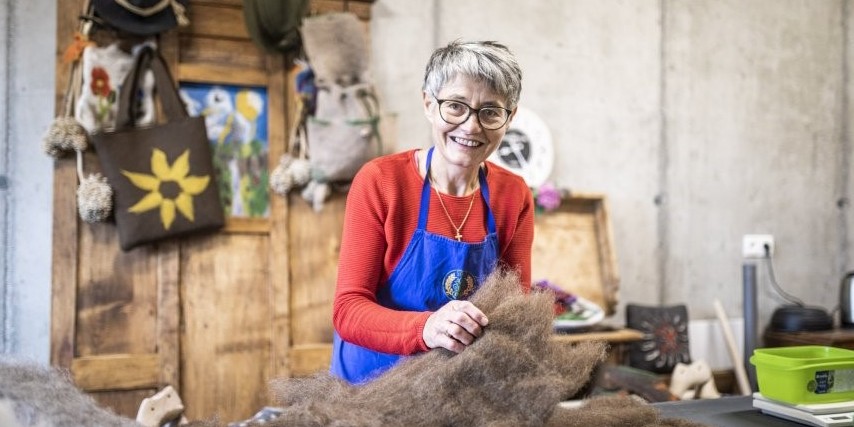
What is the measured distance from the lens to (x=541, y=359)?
43.5 inches

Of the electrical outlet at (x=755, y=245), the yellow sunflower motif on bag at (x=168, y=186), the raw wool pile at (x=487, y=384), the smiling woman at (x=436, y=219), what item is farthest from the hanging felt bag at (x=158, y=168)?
the electrical outlet at (x=755, y=245)

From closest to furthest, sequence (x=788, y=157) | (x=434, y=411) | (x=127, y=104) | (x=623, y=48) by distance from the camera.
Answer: (x=434, y=411) < (x=127, y=104) < (x=623, y=48) < (x=788, y=157)

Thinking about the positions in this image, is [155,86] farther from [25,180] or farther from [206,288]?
[206,288]

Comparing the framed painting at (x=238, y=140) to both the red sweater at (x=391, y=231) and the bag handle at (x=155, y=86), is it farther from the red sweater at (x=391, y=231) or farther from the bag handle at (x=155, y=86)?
the red sweater at (x=391, y=231)

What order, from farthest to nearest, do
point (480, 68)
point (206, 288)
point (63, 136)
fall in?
point (206, 288) < point (63, 136) < point (480, 68)

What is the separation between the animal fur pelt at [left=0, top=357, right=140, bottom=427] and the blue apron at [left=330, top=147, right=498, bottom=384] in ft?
1.87

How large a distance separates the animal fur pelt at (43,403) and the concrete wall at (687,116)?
72.8 inches

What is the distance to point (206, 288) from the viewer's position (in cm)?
271

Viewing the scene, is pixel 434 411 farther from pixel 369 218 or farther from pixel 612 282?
pixel 612 282

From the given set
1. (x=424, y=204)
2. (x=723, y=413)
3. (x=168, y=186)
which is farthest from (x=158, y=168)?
(x=723, y=413)

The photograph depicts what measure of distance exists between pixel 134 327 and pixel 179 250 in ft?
1.12

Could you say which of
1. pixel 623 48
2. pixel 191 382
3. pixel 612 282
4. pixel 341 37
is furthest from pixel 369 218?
pixel 623 48

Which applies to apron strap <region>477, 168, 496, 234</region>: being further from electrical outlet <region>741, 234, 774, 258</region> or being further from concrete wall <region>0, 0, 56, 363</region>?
electrical outlet <region>741, 234, 774, 258</region>

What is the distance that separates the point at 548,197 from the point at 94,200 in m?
1.91
